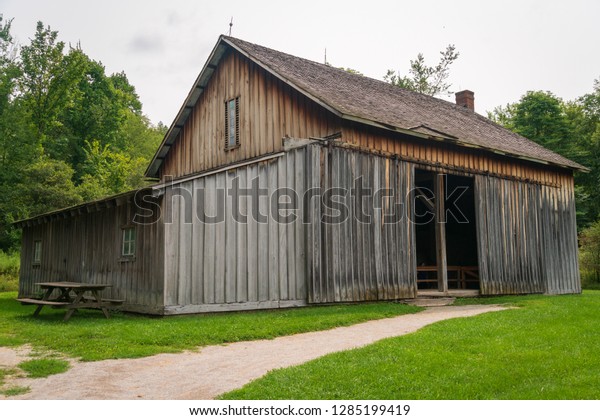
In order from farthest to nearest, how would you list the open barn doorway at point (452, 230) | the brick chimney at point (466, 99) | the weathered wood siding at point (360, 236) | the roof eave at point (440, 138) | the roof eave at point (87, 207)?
the brick chimney at point (466, 99) → the open barn doorway at point (452, 230) → the roof eave at point (440, 138) → the weathered wood siding at point (360, 236) → the roof eave at point (87, 207)

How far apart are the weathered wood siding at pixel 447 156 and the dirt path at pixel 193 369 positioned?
637 cm

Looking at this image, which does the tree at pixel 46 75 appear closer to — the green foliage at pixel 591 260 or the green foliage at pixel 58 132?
the green foliage at pixel 58 132

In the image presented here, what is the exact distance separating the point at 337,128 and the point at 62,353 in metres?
9.11

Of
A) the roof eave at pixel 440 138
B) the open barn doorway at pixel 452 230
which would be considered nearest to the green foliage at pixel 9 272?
the open barn doorway at pixel 452 230

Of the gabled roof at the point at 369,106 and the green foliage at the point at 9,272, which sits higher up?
the gabled roof at the point at 369,106

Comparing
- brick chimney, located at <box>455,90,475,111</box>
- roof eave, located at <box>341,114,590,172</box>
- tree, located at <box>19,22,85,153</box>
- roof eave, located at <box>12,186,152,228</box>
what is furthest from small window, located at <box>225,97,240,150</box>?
tree, located at <box>19,22,85,153</box>

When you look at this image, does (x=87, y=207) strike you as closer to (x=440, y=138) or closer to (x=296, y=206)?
(x=296, y=206)

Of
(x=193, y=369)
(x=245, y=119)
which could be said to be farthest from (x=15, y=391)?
(x=245, y=119)

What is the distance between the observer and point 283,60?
64.0 feet

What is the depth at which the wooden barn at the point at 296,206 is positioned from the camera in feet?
46.3

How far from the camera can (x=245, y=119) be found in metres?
18.6
